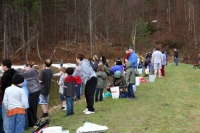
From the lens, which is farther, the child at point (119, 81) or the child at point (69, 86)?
the child at point (119, 81)

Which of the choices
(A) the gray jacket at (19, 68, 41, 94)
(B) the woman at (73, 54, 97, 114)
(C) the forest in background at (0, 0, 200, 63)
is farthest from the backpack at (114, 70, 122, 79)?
(C) the forest in background at (0, 0, 200, 63)

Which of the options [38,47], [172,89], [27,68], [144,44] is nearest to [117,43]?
[144,44]

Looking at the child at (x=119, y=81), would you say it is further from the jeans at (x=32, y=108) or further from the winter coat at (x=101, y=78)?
the jeans at (x=32, y=108)

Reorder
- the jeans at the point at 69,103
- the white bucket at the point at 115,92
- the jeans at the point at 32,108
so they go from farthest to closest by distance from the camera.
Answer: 1. the white bucket at the point at 115,92
2. the jeans at the point at 69,103
3. the jeans at the point at 32,108

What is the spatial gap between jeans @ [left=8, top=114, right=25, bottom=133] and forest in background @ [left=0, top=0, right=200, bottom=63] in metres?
31.0

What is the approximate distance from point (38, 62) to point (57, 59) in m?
3.58

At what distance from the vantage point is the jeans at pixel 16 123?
5707 millimetres

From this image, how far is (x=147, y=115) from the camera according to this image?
7242 mm

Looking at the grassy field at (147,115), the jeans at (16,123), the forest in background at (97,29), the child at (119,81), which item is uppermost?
the forest in background at (97,29)

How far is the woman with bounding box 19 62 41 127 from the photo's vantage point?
7309mm

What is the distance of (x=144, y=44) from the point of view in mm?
40844

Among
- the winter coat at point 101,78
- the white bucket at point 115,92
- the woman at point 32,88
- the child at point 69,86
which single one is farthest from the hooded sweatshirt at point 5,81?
the white bucket at point 115,92

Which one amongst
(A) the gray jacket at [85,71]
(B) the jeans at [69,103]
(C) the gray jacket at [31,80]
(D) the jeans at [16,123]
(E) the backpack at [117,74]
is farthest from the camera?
(E) the backpack at [117,74]

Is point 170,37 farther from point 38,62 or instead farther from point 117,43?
point 38,62
